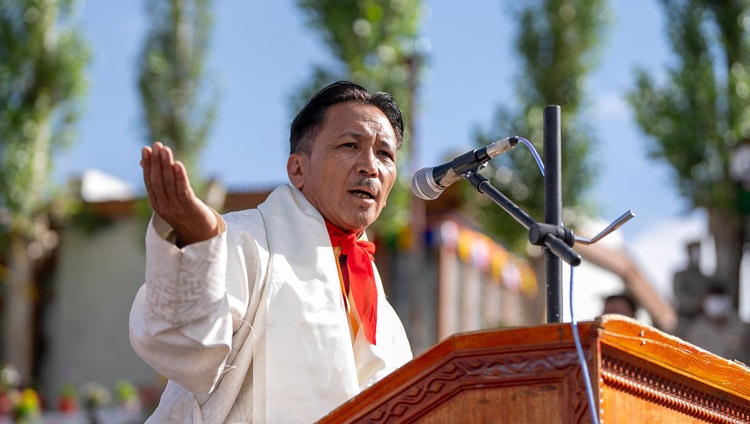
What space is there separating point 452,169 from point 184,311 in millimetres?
868

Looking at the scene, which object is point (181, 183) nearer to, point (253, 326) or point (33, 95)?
point (253, 326)

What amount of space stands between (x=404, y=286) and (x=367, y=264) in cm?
1588

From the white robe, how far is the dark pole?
24.1 inches

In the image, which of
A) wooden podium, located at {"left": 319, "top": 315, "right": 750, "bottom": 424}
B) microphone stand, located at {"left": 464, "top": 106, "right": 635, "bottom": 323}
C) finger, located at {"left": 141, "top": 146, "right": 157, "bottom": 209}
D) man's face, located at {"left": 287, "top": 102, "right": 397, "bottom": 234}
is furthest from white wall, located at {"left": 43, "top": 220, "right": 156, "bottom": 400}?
wooden podium, located at {"left": 319, "top": 315, "right": 750, "bottom": 424}

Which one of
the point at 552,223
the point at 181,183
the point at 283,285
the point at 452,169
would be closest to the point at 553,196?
the point at 552,223

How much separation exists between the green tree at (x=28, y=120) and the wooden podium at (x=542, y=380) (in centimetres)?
1734

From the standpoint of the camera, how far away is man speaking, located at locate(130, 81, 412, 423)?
2477mm

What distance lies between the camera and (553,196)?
2688 mm

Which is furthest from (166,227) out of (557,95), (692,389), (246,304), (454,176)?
(557,95)

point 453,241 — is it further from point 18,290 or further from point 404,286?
point 18,290

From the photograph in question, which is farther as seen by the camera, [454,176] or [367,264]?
[367,264]

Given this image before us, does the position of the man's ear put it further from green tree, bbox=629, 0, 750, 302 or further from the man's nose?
green tree, bbox=629, 0, 750, 302

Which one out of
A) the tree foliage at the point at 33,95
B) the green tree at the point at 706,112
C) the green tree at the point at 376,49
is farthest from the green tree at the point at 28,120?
the green tree at the point at 706,112

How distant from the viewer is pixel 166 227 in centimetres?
245
